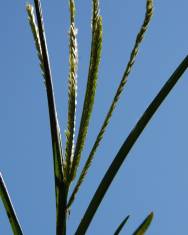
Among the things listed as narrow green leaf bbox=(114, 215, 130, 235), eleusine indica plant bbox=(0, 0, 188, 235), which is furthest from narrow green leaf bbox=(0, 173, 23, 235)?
narrow green leaf bbox=(114, 215, 130, 235)

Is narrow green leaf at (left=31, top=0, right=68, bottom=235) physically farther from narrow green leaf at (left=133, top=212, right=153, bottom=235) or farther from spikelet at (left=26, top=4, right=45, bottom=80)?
narrow green leaf at (left=133, top=212, right=153, bottom=235)

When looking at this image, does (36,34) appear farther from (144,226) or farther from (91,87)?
(144,226)

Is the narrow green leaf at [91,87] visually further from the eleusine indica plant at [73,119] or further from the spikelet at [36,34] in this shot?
the spikelet at [36,34]

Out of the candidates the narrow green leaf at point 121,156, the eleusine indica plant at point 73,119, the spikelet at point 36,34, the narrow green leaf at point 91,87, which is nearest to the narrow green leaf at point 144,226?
the eleusine indica plant at point 73,119

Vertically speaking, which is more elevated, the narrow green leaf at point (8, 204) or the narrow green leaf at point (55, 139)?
the narrow green leaf at point (55, 139)

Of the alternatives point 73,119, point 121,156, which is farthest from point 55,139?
point 121,156

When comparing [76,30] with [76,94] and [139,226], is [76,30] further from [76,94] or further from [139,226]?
[139,226]
